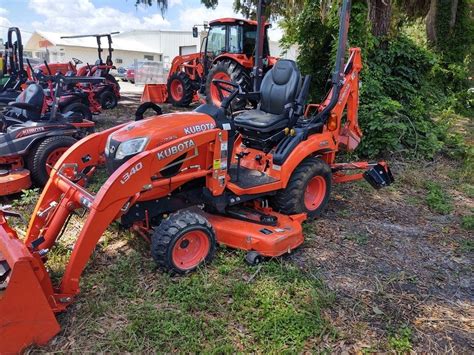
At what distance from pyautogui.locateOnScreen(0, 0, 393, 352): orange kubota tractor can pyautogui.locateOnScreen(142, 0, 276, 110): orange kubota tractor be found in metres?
4.39

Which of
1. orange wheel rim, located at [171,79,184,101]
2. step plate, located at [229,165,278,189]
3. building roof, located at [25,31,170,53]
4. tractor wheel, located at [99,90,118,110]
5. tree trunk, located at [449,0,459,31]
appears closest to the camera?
step plate, located at [229,165,278,189]

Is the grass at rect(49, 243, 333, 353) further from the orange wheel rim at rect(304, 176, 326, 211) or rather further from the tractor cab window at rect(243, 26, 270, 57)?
the tractor cab window at rect(243, 26, 270, 57)

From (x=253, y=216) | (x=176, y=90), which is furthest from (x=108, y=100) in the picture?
(x=253, y=216)

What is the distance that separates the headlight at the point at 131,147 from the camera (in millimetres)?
3197

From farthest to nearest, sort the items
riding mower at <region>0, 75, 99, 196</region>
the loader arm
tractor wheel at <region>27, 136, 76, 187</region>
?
tractor wheel at <region>27, 136, 76, 187</region>, riding mower at <region>0, 75, 99, 196</region>, the loader arm

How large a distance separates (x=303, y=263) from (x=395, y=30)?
5.97 metres

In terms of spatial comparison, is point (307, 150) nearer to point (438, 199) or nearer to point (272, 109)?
point (272, 109)

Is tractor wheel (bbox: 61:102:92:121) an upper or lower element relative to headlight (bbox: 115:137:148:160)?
lower

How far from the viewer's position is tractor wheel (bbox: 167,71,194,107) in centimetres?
1168

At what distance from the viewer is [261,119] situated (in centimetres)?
444

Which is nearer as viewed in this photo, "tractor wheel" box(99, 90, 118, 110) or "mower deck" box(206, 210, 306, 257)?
"mower deck" box(206, 210, 306, 257)

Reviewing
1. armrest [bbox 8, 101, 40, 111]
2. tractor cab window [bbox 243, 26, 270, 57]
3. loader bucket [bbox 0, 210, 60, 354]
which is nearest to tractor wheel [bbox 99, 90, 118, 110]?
tractor cab window [bbox 243, 26, 270, 57]

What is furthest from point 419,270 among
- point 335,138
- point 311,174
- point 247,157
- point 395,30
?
point 395,30

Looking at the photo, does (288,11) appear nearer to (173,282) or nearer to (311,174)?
(311,174)
